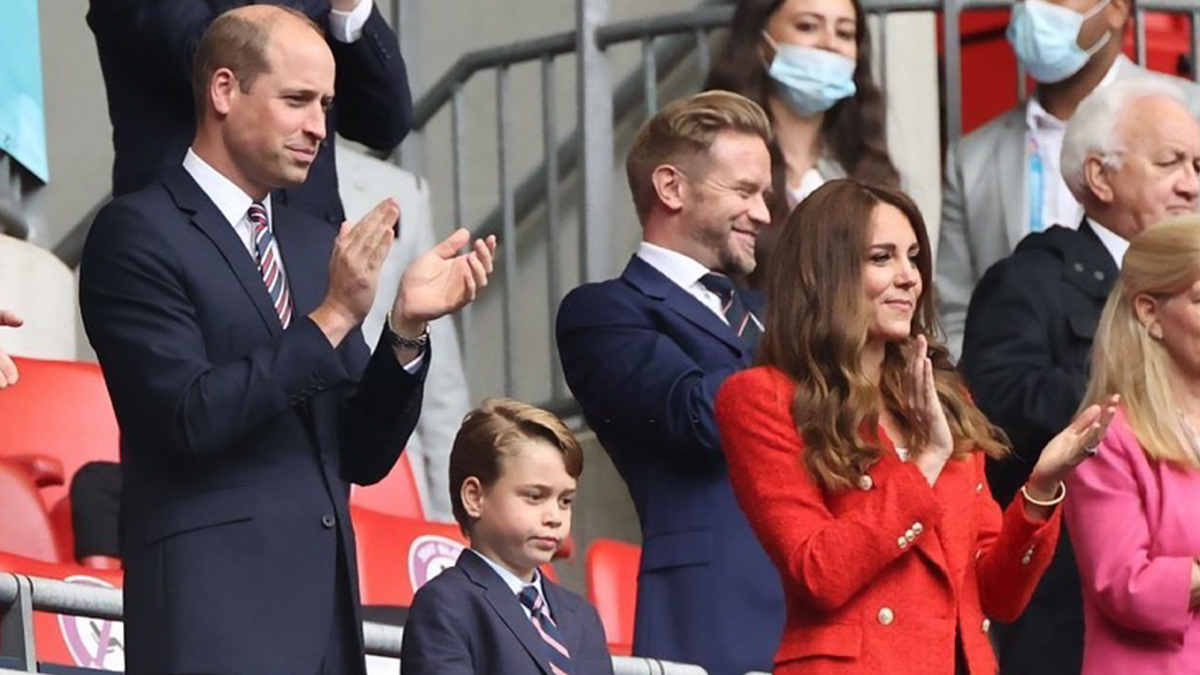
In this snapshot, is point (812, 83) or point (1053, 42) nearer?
point (812, 83)

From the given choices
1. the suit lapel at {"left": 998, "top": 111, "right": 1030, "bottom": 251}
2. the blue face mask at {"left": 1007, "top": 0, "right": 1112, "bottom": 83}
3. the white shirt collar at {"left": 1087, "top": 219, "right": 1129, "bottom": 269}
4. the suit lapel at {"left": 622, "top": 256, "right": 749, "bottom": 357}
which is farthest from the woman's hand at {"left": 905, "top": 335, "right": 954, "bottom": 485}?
the blue face mask at {"left": 1007, "top": 0, "right": 1112, "bottom": 83}

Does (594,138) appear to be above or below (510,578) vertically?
below

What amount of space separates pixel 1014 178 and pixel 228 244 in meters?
3.32

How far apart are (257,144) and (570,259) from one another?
15.4ft

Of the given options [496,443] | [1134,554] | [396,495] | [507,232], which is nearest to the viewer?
[496,443]

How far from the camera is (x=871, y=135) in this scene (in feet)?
25.8

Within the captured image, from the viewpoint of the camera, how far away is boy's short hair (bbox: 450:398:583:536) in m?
5.53

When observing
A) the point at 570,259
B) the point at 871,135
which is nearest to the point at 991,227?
the point at 871,135

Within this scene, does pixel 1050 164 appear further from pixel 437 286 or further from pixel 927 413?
pixel 437 286

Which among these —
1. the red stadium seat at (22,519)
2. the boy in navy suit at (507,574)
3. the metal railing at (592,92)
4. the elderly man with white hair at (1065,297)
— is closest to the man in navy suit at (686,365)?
the boy in navy suit at (507,574)

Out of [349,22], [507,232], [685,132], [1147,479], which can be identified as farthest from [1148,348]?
[507,232]

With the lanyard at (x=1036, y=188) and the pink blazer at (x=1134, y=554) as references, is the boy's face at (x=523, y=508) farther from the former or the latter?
the lanyard at (x=1036, y=188)

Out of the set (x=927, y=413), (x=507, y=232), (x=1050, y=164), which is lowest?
(x=507, y=232)

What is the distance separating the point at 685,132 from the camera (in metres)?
6.54
